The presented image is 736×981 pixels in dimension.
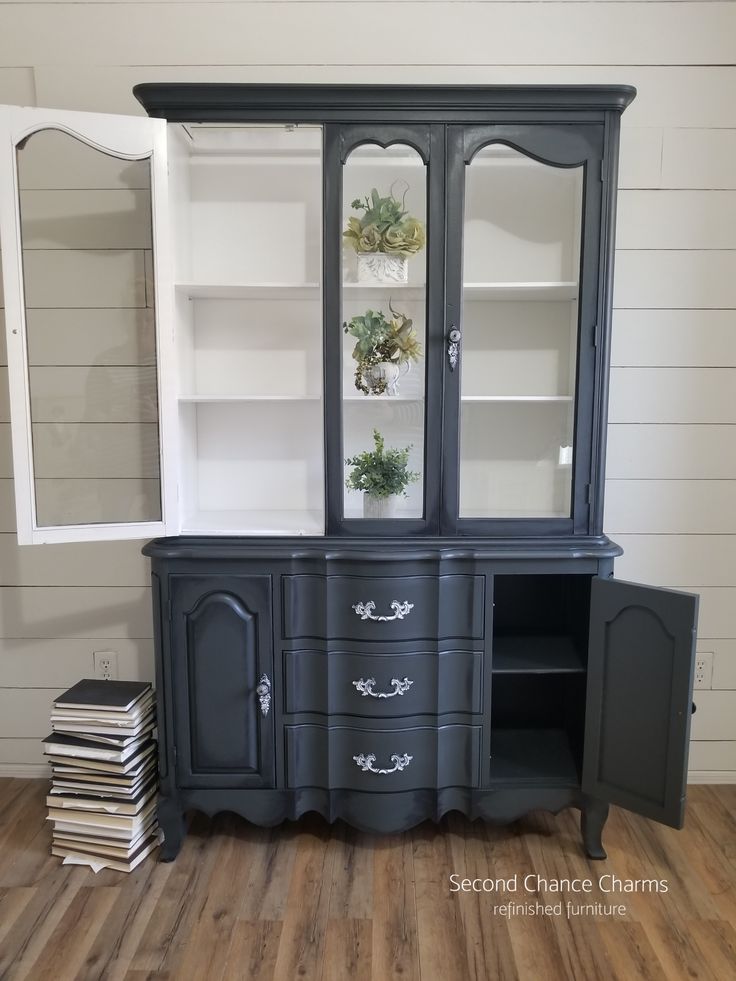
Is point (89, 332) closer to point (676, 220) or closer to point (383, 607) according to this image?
point (383, 607)

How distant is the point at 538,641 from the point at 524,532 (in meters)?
0.42

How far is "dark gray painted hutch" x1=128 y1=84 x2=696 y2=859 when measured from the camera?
182cm

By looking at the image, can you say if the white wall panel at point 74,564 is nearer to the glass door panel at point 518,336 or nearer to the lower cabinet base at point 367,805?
the lower cabinet base at point 367,805

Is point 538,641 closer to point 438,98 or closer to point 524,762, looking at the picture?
point 524,762

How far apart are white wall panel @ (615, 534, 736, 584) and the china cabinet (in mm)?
445

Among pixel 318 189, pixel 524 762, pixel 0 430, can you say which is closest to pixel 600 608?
pixel 524 762

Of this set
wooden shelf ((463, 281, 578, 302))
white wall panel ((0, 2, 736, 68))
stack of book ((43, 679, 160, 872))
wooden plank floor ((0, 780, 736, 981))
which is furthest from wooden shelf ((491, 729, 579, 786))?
white wall panel ((0, 2, 736, 68))

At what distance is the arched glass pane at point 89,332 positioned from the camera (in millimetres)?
1773

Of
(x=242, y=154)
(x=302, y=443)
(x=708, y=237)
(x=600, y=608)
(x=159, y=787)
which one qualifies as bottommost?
(x=159, y=787)

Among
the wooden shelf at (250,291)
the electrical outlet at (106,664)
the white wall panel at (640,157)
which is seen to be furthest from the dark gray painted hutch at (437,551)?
the electrical outlet at (106,664)

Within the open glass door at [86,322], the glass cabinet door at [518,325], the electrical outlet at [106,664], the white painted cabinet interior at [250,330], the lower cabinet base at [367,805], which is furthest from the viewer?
the electrical outlet at [106,664]

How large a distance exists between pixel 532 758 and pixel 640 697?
423 millimetres

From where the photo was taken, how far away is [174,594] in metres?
1.91

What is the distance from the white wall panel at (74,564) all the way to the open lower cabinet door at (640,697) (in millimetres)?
1475
